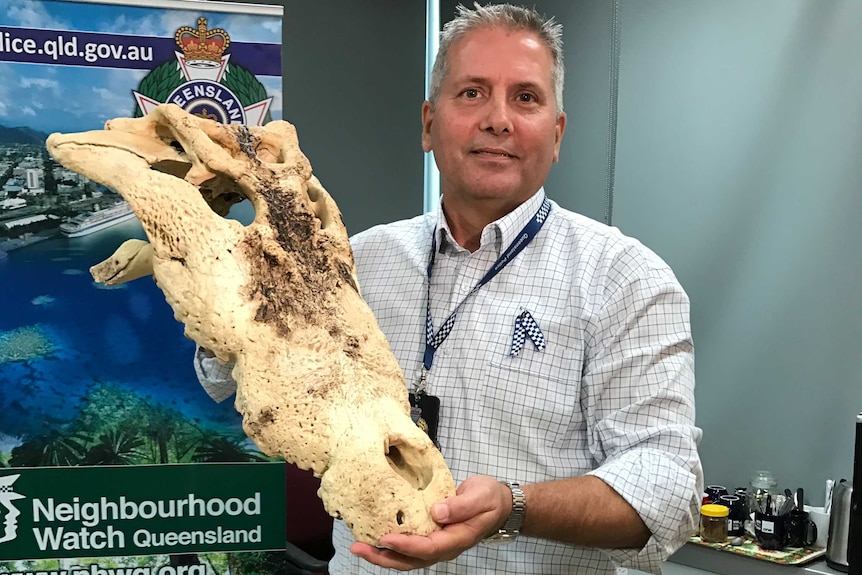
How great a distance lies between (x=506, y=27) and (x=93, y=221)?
1.41 meters

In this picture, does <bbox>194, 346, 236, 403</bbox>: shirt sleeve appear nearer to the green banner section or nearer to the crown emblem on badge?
the green banner section

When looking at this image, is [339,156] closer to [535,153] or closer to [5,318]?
[5,318]

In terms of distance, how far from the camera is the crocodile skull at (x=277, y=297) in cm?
111

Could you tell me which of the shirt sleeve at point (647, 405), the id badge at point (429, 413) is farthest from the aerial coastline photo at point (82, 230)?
the shirt sleeve at point (647, 405)

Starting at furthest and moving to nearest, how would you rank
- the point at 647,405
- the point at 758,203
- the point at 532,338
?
1. the point at 758,203
2. the point at 532,338
3. the point at 647,405

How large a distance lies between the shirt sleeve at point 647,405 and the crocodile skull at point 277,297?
47 centimetres

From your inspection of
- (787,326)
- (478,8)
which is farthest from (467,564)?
(787,326)

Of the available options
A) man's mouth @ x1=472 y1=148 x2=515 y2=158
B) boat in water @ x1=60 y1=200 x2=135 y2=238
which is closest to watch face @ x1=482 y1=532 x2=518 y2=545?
man's mouth @ x1=472 y1=148 x2=515 y2=158

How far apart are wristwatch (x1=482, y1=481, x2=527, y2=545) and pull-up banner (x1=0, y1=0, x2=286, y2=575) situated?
4.69 feet

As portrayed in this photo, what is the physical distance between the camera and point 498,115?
1.66 meters

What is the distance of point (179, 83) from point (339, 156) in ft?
5.71

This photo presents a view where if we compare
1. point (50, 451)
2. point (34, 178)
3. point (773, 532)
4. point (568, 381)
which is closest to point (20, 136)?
point (34, 178)

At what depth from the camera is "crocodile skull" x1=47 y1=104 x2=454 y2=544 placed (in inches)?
43.8

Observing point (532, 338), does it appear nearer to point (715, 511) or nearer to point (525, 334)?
point (525, 334)
